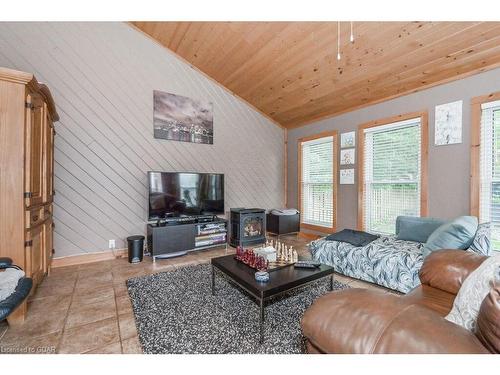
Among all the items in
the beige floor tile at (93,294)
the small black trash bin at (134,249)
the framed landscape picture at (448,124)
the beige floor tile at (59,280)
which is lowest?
the beige floor tile at (93,294)

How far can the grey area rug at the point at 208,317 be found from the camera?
1.58 metres

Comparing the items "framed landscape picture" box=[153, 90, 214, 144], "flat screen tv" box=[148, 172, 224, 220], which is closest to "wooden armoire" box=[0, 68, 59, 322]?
"flat screen tv" box=[148, 172, 224, 220]

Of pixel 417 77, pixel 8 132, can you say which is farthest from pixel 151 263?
pixel 417 77

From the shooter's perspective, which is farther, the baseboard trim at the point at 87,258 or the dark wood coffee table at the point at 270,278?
the baseboard trim at the point at 87,258

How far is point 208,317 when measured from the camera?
75.4 inches

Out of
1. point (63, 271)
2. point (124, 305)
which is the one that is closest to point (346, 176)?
point (124, 305)

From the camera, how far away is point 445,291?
1.50 meters

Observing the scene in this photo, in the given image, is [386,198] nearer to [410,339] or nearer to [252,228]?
[252,228]

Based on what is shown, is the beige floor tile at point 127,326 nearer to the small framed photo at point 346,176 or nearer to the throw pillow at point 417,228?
the throw pillow at point 417,228

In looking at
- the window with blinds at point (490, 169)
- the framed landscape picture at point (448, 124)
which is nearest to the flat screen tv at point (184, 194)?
the framed landscape picture at point (448, 124)

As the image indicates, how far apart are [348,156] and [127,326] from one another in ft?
12.8

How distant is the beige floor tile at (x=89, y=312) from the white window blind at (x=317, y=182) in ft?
12.1

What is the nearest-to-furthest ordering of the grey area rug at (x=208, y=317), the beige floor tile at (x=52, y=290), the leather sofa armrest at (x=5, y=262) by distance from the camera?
the grey area rug at (x=208, y=317)
the leather sofa armrest at (x=5, y=262)
the beige floor tile at (x=52, y=290)

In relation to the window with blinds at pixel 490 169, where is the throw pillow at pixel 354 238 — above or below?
below
